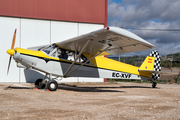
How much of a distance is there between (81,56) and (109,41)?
223cm

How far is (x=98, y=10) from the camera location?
1741 centimetres

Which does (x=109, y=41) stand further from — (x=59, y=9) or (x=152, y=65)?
(x=59, y=9)

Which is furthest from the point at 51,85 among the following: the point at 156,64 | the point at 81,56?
the point at 156,64

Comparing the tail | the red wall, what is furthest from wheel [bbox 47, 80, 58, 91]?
the red wall

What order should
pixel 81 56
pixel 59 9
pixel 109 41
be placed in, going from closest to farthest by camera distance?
pixel 109 41
pixel 81 56
pixel 59 9

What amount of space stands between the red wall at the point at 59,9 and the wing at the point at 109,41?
22.9 feet

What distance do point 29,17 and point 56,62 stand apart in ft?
24.5

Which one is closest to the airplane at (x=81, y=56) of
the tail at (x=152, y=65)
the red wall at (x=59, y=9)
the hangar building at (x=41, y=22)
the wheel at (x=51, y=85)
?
the wheel at (x=51, y=85)

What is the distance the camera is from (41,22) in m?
15.7

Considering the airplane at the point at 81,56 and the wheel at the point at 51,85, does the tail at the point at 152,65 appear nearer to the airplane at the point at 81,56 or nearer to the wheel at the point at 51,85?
the airplane at the point at 81,56

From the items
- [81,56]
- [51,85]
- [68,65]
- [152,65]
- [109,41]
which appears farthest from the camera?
[152,65]

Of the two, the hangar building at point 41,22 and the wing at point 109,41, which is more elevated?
the hangar building at point 41,22

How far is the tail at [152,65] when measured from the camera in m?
12.8

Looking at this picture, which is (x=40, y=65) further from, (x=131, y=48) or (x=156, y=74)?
(x=156, y=74)
